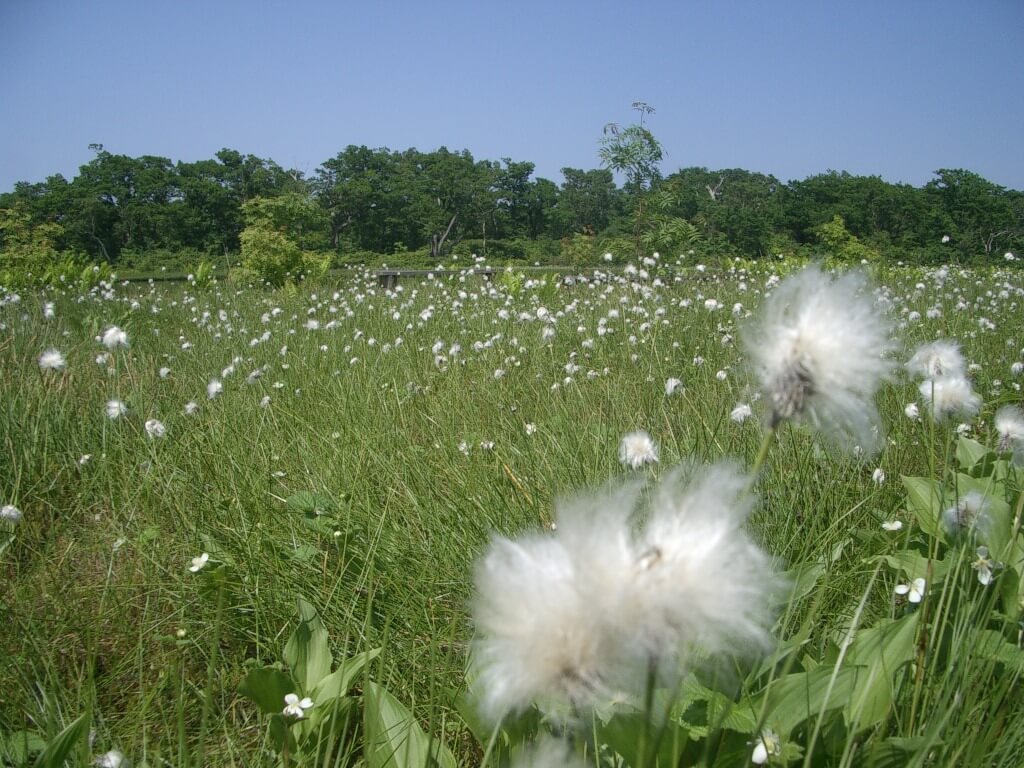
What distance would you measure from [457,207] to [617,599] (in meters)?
64.6

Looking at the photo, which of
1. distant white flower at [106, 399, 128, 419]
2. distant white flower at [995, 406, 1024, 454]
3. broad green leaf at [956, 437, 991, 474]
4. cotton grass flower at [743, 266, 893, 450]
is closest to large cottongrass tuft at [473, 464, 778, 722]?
cotton grass flower at [743, 266, 893, 450]

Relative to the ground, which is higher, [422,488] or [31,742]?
[422,488]

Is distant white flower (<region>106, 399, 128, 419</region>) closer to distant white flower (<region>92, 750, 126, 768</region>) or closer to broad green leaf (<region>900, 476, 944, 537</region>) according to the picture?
distant white flower (<region>92, 750, 126, 768</region>)

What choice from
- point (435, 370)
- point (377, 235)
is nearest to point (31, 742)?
point (435, 370)

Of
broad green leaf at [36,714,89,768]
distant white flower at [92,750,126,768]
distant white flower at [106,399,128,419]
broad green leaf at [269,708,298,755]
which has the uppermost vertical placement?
distant white flower at [106,399,128,419]

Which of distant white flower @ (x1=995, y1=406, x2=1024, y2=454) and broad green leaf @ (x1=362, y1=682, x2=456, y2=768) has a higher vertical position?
distant white flower @ (x1=995, y1=406, x2=1024, y2=454)

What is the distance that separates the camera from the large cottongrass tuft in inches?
18.1

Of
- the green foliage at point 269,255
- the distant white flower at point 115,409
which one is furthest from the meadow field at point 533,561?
the green foliage at point 269,255

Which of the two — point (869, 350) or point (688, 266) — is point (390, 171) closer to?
point (688, 266)

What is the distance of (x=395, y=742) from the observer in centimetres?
117

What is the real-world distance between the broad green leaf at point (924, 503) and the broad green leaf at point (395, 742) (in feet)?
3.30

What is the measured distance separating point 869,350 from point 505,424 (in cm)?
212

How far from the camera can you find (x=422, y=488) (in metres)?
2.18

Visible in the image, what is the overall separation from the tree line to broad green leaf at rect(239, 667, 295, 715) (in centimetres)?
2248
